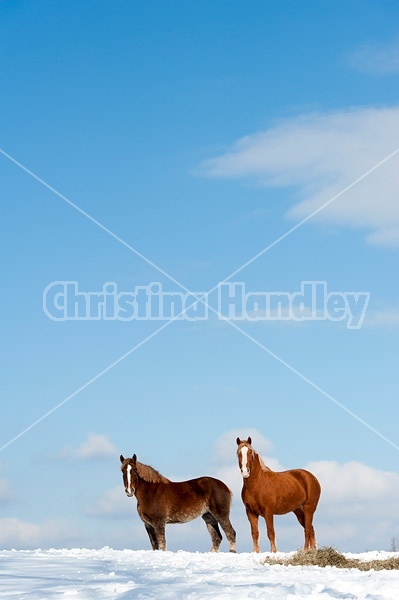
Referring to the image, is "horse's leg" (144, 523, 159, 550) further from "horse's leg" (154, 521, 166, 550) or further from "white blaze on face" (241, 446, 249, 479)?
"white blaze on face" (241, 446, 249, 479)

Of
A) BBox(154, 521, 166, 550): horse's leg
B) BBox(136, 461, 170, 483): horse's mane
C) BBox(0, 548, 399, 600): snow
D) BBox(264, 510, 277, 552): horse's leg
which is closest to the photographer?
BBox(0, 548, 399, 600): snow

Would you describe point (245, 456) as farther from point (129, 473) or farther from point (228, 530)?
point (228, 530)

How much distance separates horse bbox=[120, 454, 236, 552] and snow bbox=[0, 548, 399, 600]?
4530 mm

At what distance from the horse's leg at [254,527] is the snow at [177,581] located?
334 cm

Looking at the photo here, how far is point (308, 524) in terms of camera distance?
16.7 metres

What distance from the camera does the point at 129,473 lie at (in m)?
16.1

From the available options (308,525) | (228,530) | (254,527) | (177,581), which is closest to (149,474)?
(228,530)

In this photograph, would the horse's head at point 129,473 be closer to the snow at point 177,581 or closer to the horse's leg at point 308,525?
the horse's leg at point 308,525

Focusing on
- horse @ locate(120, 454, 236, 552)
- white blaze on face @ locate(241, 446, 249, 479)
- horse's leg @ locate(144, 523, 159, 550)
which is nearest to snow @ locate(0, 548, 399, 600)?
white blaze on face @ locate(241, 446, 249, 479)

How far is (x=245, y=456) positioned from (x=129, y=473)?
2457 mm

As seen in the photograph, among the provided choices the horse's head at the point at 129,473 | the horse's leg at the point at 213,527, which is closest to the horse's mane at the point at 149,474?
the horse's head at the point at 129,473

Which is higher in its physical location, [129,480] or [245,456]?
[245,456]

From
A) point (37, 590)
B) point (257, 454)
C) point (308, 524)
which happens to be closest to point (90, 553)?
point (257, 454)

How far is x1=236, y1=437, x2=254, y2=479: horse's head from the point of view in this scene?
603 inches
